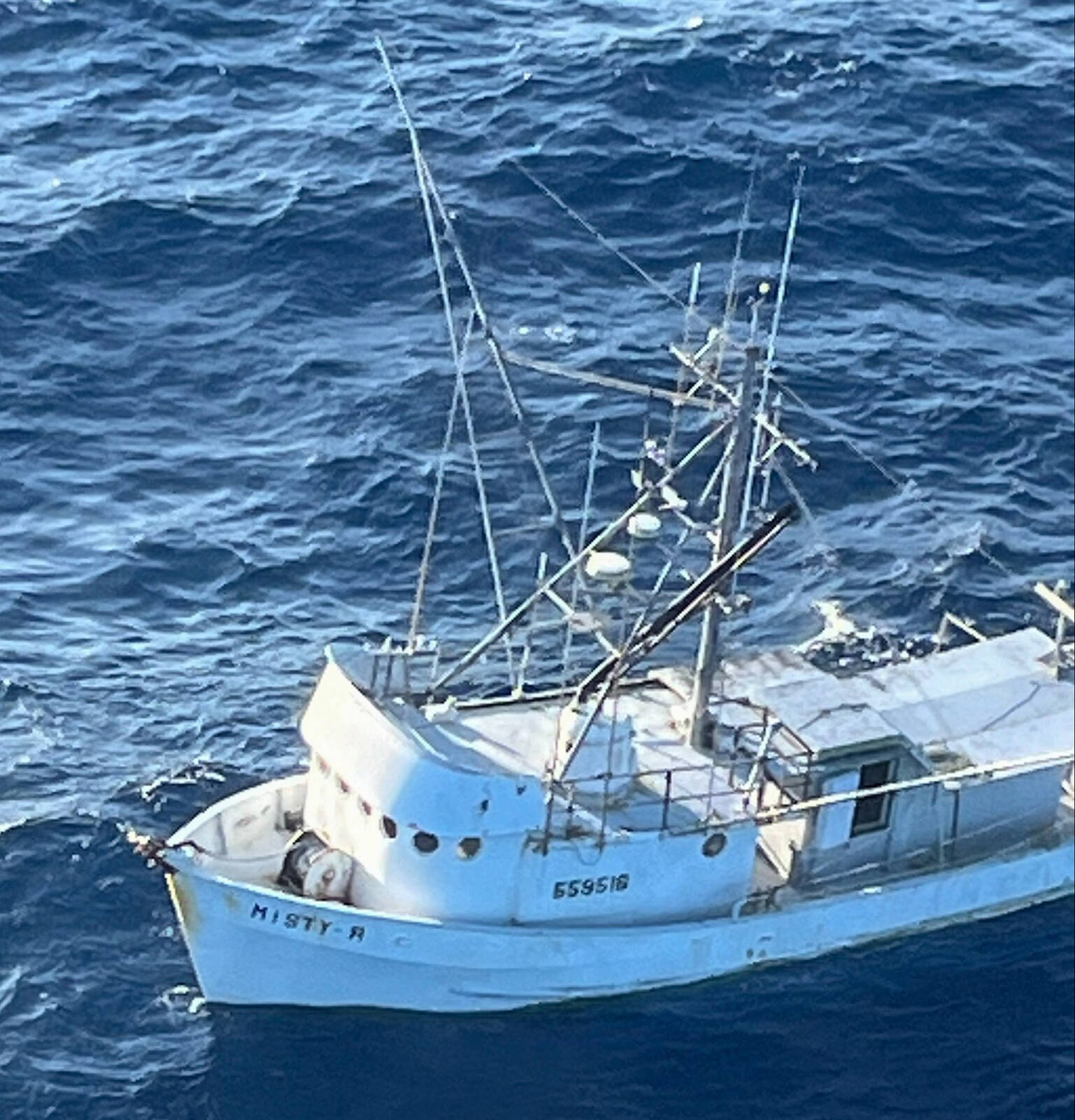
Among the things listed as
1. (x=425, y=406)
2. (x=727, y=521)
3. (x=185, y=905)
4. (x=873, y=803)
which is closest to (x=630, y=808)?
(x=873, y=803)

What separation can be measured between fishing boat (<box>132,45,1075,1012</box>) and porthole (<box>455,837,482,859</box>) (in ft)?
0.20

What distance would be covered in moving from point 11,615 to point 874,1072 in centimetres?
2352

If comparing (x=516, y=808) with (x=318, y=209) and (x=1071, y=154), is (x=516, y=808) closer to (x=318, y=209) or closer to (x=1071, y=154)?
(x=318, y=209)

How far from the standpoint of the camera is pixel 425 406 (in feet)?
239

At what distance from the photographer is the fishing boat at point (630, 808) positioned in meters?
54.0

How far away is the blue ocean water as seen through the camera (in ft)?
179

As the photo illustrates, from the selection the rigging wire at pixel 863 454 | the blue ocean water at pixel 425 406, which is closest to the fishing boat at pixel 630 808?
the blue ocean water at pixel 425 406

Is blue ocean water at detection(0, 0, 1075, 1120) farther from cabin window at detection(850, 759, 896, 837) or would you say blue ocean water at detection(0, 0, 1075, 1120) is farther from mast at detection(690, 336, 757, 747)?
mast at detection(690, 336, 757, 747)

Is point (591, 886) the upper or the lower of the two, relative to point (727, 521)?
lower

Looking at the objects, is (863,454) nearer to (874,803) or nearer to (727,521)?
(874,803)

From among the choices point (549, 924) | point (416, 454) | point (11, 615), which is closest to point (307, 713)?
point (549, 924)

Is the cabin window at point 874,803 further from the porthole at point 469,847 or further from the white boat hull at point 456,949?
the porthole at point 469,847

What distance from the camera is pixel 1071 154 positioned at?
279ft

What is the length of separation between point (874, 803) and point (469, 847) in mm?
9936
